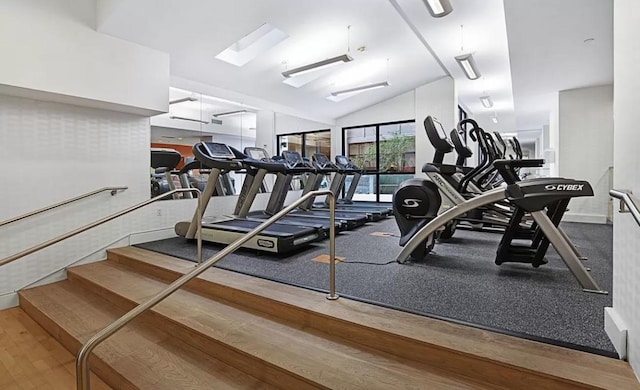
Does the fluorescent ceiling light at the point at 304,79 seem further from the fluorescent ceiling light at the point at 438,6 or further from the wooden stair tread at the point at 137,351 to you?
the wooden stair tread at the point at 137,351

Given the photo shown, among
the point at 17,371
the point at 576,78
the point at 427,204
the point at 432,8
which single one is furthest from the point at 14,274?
the point at 576,78

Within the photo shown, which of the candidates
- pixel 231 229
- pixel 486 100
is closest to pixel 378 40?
pixel 231 229

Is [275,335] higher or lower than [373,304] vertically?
lower

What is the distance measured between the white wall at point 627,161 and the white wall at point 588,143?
5.71 meters

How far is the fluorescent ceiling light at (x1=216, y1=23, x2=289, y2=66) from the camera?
18.0 feet

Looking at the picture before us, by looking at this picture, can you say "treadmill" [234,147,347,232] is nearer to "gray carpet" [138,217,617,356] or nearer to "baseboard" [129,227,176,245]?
"gray carpet" [138,217,617,356]

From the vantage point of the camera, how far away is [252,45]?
5738mm

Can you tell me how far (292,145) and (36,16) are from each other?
19.3 ft

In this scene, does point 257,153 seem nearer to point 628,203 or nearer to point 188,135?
point 188,135

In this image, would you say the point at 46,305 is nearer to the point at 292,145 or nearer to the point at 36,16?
the point at 36,16

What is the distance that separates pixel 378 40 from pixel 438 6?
6.79ft

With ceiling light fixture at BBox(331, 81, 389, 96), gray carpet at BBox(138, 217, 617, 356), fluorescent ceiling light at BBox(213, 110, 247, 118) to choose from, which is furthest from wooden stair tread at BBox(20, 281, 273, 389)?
ceiling light fixture at BBox(331, 81, 389, 96)

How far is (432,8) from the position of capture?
4086mm

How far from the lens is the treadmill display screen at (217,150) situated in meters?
4.37
